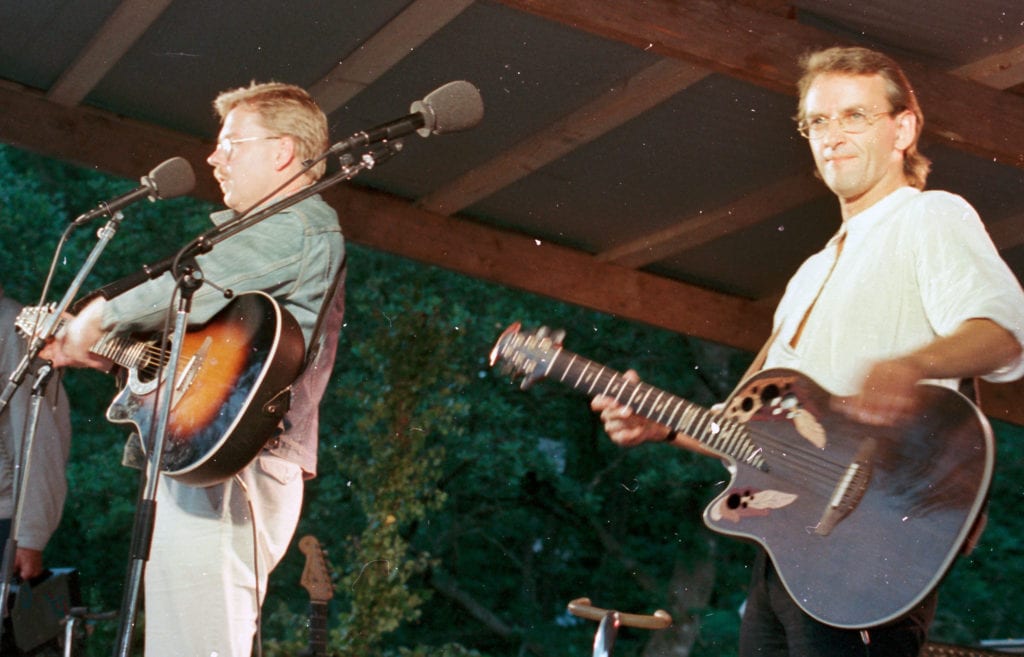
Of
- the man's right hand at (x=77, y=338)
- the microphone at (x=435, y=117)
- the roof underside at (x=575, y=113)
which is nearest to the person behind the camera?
the microphone at (x=435, y=117)

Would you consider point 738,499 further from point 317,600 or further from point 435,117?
point 317,600

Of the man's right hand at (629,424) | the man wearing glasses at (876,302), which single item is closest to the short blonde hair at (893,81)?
the man wearing glasses at (876,302)

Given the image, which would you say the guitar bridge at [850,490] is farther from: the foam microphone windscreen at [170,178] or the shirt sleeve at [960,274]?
the foam microphone windscreen at [170,178]

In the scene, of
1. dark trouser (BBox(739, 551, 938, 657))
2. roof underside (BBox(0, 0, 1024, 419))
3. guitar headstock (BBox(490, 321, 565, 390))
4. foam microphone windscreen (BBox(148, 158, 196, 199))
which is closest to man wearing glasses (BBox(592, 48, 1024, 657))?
dark trouser (BBox(739, 551, 938, 657))

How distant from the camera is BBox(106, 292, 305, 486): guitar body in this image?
7.63ft

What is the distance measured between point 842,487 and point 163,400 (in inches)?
41.1

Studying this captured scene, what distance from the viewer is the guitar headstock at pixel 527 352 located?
2.24m

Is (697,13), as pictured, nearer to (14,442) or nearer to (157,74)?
(157,74)

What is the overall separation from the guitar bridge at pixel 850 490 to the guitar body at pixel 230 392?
3.26 feet

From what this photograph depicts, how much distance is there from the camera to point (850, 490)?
6.48ft

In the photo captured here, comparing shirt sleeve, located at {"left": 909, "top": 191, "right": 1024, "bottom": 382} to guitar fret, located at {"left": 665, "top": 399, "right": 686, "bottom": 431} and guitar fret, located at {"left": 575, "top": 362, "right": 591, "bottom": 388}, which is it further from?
guitar fret, located at {"left": 575, "top": 362, "right": 591, "bottom": 388}

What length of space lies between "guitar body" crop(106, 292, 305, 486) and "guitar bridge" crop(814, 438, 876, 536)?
3.26 ft

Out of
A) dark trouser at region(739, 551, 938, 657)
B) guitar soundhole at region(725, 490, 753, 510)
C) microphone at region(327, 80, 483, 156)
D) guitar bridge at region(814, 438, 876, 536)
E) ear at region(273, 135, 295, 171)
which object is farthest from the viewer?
ear at region(273, 135, 295, 171)

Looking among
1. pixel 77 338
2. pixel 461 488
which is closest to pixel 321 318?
pixel 77 338
